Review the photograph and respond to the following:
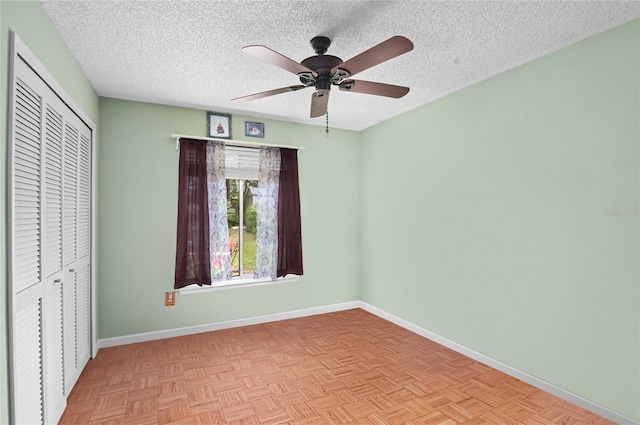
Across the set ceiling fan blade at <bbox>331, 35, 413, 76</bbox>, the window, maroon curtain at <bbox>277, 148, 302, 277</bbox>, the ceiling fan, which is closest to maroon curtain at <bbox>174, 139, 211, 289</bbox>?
the window

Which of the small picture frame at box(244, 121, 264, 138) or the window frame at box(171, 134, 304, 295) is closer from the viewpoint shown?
the window frame at box(171, 134, 304, 295)

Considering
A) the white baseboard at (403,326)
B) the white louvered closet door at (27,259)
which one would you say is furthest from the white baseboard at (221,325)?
the white louvered closet door at (27,259)

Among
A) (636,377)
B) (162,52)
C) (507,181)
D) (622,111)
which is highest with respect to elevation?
(162,52)

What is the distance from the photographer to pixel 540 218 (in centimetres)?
264

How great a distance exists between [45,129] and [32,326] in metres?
1.10

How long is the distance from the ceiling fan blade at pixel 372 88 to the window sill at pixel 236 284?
8.81 feet

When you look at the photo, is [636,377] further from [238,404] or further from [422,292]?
[238,404]

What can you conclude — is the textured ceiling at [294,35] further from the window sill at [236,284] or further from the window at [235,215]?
the window sill at [236,284]

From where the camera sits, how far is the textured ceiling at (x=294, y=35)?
6.52 ft

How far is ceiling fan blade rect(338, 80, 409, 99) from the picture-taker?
2.27 metres

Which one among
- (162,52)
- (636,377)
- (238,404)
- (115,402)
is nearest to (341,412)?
(238,404)

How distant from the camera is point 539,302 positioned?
265 cm

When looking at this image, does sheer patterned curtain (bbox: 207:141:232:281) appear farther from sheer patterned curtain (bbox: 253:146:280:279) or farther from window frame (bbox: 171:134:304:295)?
sheer patterned curtain (bbox: 253:146:280:279)

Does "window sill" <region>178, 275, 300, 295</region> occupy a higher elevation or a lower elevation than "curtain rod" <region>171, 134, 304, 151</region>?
lower
